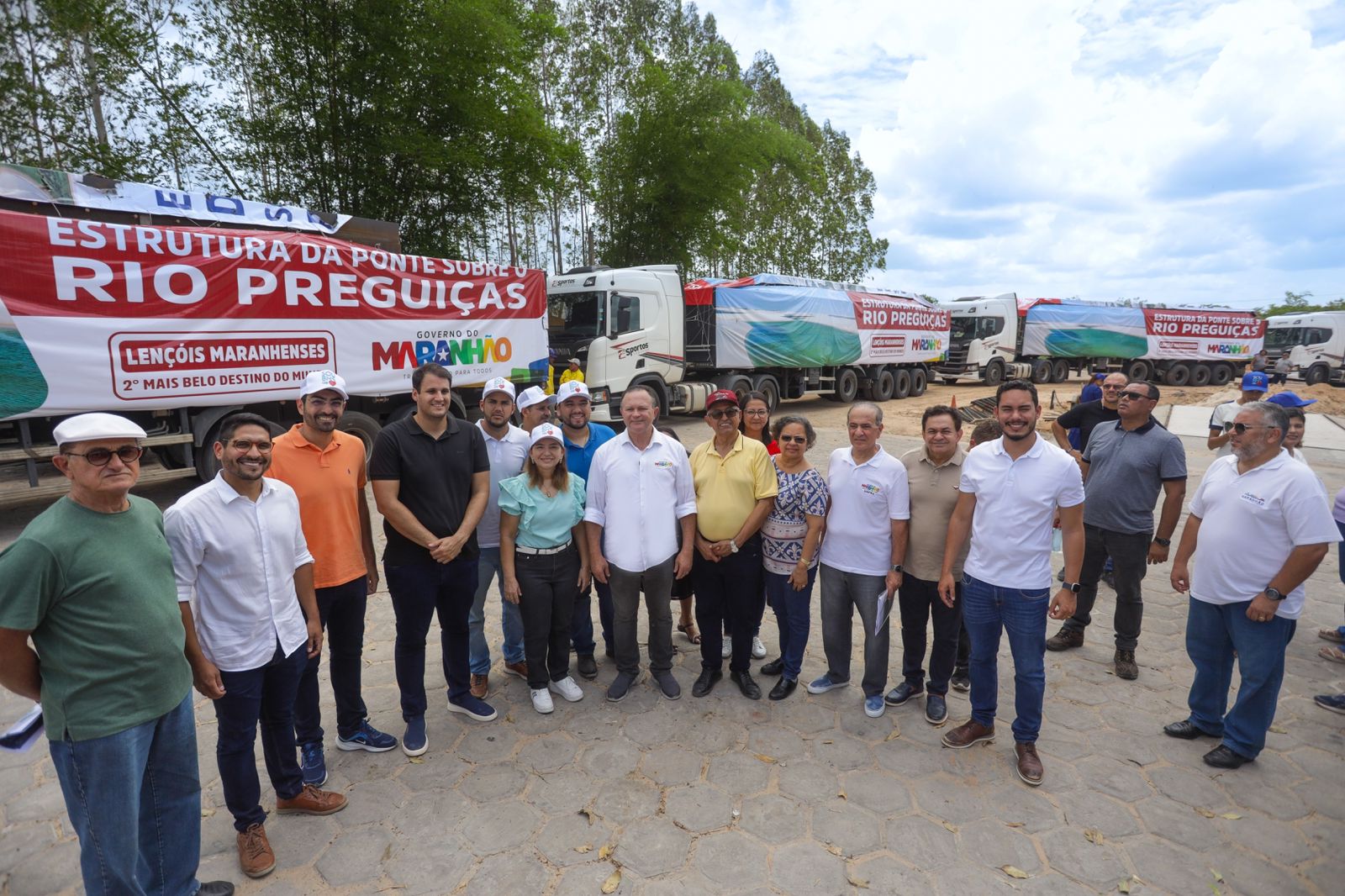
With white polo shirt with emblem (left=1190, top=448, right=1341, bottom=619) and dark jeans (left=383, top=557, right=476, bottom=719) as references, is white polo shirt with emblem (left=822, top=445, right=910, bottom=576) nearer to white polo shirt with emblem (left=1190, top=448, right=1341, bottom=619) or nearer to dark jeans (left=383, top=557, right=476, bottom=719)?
white polo shirt with emblem (left=1190, top=448, right=1341, bottom=619)

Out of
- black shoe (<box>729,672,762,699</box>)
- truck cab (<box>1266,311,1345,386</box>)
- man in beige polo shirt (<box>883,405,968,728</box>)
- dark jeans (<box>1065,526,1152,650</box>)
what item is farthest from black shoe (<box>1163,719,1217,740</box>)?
truck cab (<box>1266,311,1345,386</box>)

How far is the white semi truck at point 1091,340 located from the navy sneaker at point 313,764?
2318 centimetres

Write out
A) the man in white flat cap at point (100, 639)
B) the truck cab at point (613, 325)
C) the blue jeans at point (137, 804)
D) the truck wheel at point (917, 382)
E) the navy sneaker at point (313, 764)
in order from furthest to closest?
the truck wheel at point (917, 382) < the truck cab at point (613, 325) < the navy sneaker at point (313, 764) < the blue jeans at point (137, 804) < the man in white flat cap at point (100, 639)

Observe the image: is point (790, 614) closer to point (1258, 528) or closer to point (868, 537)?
point (868, 537)

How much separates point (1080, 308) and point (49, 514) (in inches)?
1082

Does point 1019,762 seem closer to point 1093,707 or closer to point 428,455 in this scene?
point 1093,707

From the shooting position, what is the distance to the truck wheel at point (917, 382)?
1997 cm

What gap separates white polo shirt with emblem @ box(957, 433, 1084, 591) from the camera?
294 cm

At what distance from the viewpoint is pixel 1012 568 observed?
3000 mm

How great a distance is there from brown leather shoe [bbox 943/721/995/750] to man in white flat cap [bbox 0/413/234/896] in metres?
3.21

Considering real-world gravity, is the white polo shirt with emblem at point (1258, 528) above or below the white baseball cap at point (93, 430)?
below

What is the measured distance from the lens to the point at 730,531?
3.55m

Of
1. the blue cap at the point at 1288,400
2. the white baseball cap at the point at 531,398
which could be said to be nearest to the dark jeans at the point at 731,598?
the white baseball cap at the point at 531,398

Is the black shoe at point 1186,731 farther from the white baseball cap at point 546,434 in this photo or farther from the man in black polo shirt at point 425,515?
the man in black polo shirt at point 425,515
